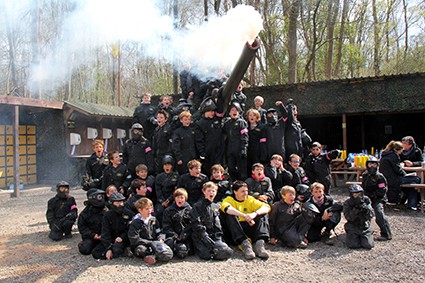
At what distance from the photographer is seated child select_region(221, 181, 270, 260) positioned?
568cm

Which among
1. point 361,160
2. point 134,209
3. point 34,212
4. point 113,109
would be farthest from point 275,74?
point 134,209

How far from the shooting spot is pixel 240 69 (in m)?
6.21

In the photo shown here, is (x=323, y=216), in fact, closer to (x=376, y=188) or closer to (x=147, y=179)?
(x=376, y=188)

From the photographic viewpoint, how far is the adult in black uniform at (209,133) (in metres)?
7.31

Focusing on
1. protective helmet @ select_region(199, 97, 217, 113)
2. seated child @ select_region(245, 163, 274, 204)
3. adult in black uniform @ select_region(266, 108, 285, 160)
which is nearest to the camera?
seated child @ select_region(245, 163, 274, 204)

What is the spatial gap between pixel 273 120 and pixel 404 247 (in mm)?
3175

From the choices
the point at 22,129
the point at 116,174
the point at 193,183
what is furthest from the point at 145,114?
the point at 22,129

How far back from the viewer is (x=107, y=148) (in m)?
16.8

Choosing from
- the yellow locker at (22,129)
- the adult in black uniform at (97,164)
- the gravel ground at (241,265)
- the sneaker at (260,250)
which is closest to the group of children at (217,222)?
the sneaker at (260,250)

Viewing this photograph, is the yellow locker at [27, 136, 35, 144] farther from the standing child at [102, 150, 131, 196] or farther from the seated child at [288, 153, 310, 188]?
the seated child at [288, 153, 310, 188]

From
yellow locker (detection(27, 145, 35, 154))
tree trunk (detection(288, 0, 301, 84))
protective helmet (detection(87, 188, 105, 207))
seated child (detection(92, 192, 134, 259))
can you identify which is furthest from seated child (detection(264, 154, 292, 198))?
tree trunk (detection(288, 0, 301, 84))

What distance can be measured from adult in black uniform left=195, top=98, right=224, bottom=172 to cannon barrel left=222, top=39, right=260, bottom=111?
321 mm

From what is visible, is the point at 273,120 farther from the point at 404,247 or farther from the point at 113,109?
the point at 113,109

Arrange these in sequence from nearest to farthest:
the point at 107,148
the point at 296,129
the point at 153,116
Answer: the point at 296,129, the point at 153,116, the point at 107,148
